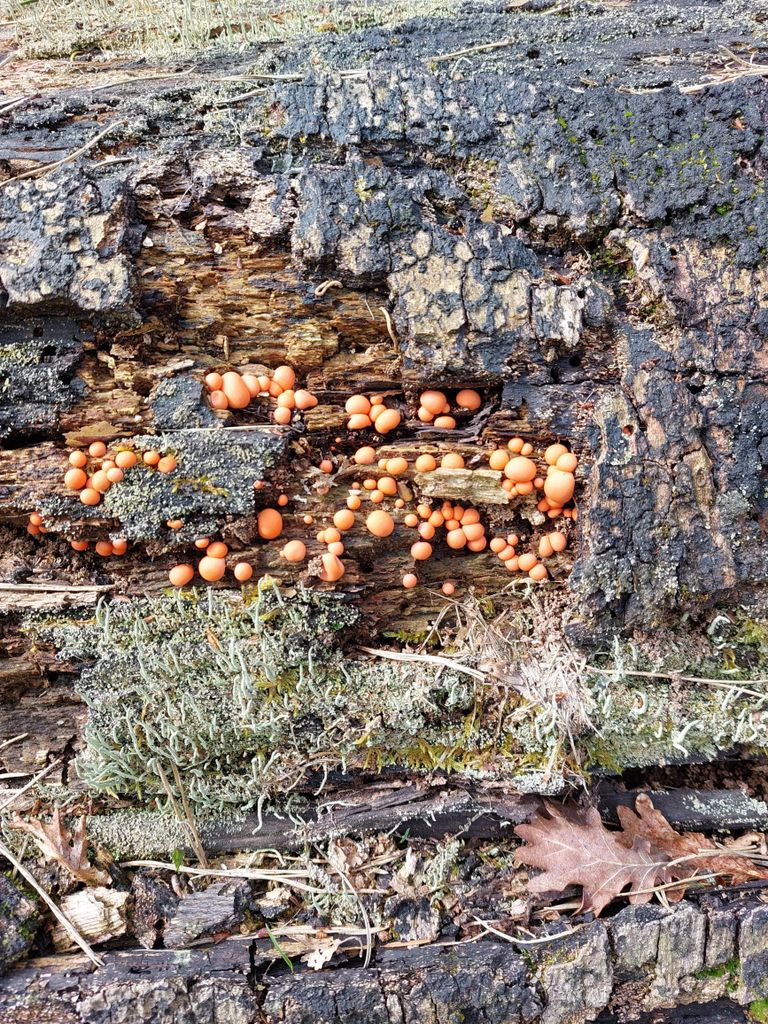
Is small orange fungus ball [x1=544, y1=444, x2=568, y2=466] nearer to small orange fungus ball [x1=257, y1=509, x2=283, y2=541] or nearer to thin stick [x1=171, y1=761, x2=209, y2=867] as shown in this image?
small orange fungus ball [x1=257, y1=509, x2=283, y2=541]

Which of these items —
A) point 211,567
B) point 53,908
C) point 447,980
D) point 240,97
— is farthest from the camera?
point 240,97

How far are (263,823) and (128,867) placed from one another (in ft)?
1.85

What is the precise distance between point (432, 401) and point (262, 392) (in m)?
0.74

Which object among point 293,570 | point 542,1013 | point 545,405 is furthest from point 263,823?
point 545,405

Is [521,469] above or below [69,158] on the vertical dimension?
below

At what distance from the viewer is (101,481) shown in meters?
2.84

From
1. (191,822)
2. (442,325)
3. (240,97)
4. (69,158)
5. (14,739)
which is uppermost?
(240,97)

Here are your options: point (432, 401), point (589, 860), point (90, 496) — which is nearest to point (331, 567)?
point (432, 401)

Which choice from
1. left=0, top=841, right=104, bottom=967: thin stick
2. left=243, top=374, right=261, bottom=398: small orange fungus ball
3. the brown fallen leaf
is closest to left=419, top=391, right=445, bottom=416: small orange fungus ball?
left=243, top=374, right=261, bottom=398: small orange fungus ball

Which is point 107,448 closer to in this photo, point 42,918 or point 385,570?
point 385,570

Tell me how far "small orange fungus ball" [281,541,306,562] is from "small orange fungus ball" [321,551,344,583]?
0.10 metres

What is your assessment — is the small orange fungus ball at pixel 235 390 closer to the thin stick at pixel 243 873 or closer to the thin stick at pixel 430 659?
the thin stick at pixel 430 659

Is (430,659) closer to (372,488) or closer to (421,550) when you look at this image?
(421,550)

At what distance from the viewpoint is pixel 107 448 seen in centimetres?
293
